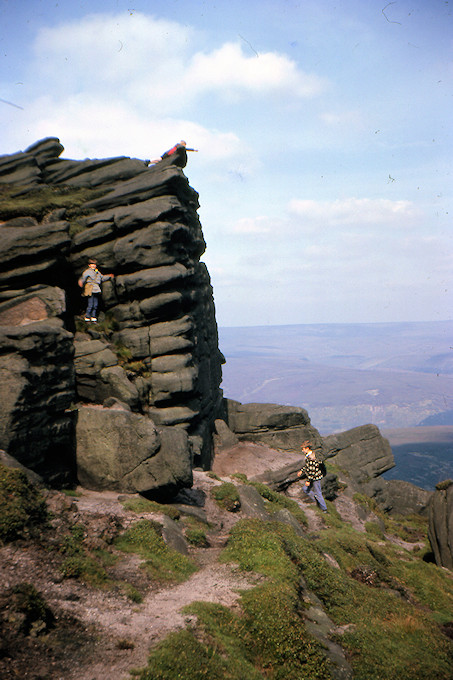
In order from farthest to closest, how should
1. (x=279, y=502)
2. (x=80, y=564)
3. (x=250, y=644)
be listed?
(x=279, y=502), (x=80, y=564), (x=250, y=644)

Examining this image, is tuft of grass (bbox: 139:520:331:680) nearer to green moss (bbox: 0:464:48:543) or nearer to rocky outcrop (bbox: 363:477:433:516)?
green moss (bbox: 0:464:48:543)

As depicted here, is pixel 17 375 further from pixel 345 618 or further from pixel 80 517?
pixel 345 618

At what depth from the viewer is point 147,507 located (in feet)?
65.5

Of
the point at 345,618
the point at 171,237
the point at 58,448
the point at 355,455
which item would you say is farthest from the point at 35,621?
the point at 355,455

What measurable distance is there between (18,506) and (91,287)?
22.8m

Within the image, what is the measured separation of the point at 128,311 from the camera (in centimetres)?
3528

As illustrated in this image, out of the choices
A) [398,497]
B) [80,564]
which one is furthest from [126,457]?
[398,497]

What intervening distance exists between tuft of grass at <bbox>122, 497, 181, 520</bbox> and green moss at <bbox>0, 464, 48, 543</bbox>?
4.83m

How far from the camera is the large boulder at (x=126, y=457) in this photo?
854 inches

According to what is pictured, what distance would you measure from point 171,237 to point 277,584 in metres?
29.5

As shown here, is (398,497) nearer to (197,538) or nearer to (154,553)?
(197,538)

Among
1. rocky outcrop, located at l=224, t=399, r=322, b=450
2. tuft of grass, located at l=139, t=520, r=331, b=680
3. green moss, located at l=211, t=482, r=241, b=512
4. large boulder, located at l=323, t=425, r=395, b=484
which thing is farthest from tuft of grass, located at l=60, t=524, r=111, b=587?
large boulder, located at l=323, t=425, r=395, b=484

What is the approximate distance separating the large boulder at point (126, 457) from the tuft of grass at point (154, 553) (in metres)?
3.85

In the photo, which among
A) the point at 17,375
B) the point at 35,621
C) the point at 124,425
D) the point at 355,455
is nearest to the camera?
the point at 35,621
